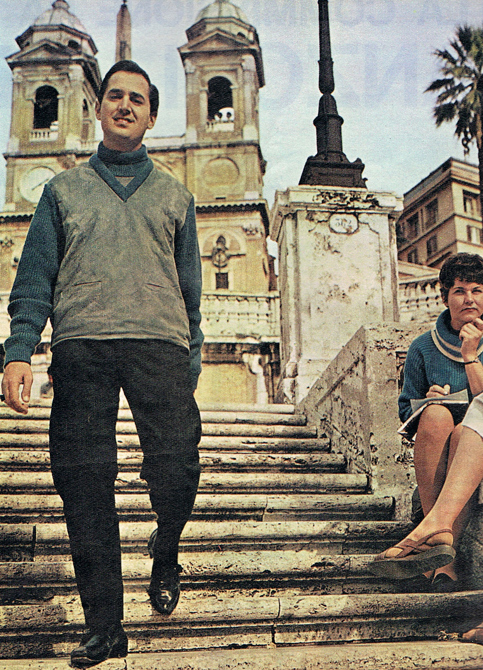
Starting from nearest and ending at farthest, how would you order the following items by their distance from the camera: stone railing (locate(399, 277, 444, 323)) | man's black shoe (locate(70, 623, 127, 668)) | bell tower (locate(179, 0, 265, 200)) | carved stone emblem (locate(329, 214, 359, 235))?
man's black shoe (locate(70, 623, 127, 668)) → carved stone emblem (locate(329, 214, 359, 235)) → stone railing (locate(399, 277, 444, 323)) → bell tower (locate(179, 0, 265, 200))

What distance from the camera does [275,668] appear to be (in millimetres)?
2416

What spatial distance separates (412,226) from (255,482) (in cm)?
2813

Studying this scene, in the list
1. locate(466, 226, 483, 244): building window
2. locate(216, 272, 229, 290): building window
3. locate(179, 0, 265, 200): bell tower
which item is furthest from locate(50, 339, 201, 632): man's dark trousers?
locate(179, 0, 265, 200): bell tower

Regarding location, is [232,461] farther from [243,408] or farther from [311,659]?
[311,659]

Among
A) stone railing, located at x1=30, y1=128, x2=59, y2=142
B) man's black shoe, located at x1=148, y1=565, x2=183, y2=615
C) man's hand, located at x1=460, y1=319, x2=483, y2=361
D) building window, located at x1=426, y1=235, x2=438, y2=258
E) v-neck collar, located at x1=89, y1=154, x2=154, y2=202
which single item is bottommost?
man's black shoe, located at x1=148, y1=565, x2=183, y2=615

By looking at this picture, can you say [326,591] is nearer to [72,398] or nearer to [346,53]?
[72,398]

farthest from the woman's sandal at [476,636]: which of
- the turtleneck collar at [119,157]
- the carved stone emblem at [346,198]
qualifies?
the carved stone emblem at [346,198]

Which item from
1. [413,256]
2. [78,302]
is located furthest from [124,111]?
[413,256]

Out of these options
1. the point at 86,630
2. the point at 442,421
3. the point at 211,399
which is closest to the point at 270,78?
the point at 442,421

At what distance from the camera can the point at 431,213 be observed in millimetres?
28172

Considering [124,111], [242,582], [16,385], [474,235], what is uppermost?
[474,235]

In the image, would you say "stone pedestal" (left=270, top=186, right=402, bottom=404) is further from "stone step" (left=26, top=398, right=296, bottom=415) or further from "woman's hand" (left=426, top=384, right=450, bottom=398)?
"woman's hand" (left=426, top=384, right=450, bottom=398)

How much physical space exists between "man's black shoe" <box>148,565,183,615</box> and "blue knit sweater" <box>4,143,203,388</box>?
2.22 ft

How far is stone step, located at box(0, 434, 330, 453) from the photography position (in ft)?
13.0
